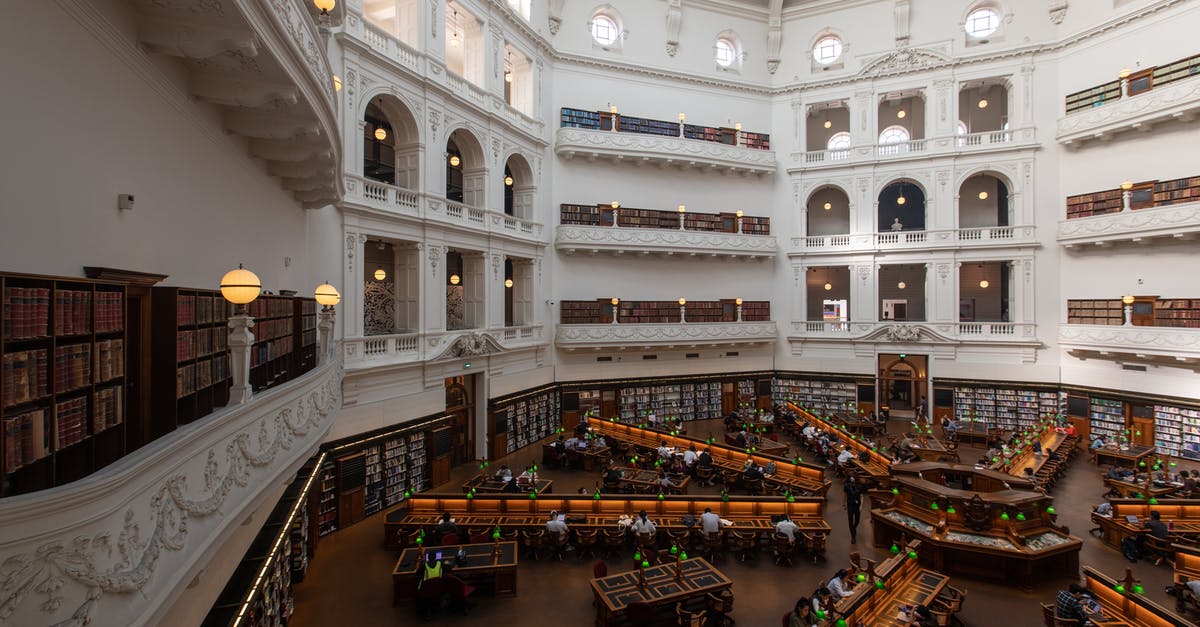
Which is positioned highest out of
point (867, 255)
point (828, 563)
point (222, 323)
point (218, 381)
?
point (867, 255)

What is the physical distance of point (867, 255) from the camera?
73.3ft

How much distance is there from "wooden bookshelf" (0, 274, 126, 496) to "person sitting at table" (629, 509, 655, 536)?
8.75 metres

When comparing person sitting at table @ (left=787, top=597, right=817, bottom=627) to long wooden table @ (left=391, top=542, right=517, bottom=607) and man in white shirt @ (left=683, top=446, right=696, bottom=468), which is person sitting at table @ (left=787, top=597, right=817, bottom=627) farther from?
man in white shirt @ (left=683, top=446, right=696, bottom=468)

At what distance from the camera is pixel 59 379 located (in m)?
3.19

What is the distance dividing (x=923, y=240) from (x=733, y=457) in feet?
42.0

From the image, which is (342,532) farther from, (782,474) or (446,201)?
(782,474)

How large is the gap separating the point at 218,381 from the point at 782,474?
12.4m

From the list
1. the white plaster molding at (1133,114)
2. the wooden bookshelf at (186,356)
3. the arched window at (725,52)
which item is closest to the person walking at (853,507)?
the wooden bookshelf at (186,356)

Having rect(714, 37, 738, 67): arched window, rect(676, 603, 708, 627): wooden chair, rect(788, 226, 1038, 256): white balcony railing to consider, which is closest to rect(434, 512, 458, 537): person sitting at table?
rect(676, 603, 708, 627): wooden chair

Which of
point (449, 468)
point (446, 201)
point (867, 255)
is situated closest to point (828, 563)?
point (449, 468)

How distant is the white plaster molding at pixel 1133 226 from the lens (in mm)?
16547

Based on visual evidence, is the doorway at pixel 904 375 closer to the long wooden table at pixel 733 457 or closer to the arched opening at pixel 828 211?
the arched opening at pixel 828 211

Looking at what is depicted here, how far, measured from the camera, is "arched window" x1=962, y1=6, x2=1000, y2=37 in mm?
21422

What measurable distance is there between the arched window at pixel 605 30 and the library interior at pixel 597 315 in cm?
73
